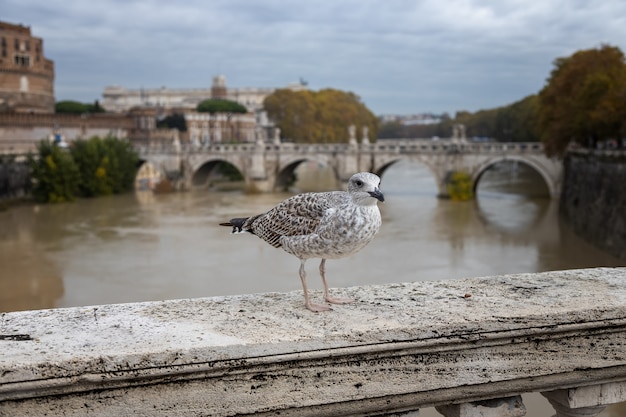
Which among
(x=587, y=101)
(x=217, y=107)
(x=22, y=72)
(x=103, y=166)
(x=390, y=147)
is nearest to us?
(x=587, y=101)

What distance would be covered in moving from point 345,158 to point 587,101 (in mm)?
14809

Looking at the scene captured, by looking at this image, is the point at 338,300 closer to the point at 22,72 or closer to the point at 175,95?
the point at 22,72

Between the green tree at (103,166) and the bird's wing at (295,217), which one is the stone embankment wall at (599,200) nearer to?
the bird's wing at (295,217)

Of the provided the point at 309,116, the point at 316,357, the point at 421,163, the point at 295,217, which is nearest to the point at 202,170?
the point at 421,163

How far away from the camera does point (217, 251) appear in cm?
1997

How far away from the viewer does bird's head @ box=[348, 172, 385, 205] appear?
2391 mm

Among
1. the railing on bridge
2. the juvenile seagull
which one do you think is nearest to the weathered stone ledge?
the juvenile seagull

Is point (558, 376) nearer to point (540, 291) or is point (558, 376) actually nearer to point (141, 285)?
point (540, 291)

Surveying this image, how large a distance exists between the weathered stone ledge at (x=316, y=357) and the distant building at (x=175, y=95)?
80.2m

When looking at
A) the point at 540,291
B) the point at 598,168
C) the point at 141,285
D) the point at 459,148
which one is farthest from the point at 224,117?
the point at 540,291

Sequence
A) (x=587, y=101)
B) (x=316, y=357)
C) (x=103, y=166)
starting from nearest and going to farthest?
1. (x=316, y=357)
2. (x=587, y=101)
3. (x=103, y=166)

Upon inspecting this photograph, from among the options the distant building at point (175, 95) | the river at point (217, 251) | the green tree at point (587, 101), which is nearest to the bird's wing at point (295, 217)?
the river at point (217, 251)

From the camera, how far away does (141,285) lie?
15703 millimetres

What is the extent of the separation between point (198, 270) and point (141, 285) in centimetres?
190
